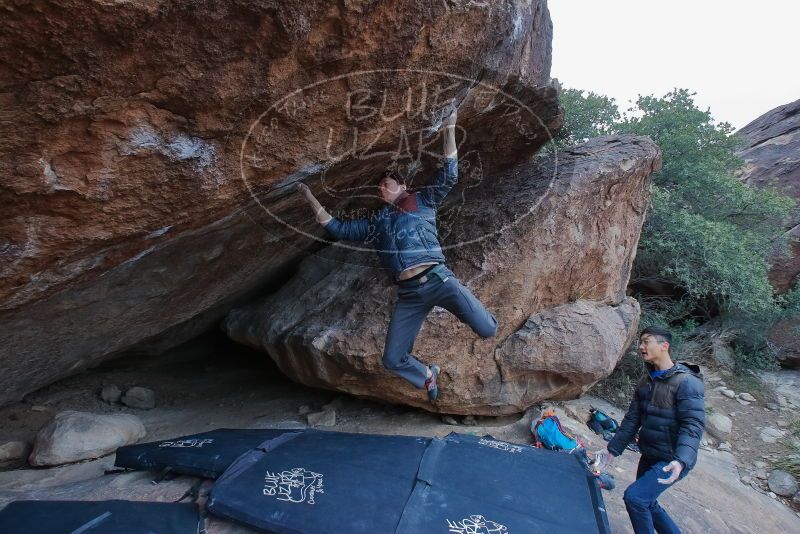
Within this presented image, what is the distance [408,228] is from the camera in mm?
3104

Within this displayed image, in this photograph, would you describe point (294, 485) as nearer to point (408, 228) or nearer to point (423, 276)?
point (423, 276)

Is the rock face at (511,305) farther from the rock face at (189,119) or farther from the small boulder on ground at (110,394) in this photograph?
the small boulder on ground at (110,394)

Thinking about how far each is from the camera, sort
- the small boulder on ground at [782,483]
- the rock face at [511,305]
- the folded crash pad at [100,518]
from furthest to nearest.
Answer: the small boulder on ground at [782,483]
the rock face at [511,305]
the folded crash pad at [100,518]

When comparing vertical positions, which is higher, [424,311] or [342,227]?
[342,227]

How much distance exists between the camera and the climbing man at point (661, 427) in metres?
2.58

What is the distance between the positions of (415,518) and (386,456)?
26.5 inches

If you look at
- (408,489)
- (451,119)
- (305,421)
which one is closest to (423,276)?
(451,119)

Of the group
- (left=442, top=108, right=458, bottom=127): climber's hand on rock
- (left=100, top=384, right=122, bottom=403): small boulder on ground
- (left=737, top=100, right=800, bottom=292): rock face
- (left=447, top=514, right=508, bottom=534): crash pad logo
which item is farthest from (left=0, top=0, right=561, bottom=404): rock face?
(left=737, top=100, right=800, bottom=292): rock face

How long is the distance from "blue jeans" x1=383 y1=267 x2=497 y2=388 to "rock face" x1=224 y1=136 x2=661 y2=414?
748 mm

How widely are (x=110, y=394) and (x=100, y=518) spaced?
3367 millimetres

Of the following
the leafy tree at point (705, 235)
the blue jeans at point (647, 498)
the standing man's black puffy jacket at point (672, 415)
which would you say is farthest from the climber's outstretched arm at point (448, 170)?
the leafy tree at point (705, 235)

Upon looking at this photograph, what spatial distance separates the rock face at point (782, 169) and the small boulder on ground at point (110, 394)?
32.5 feet

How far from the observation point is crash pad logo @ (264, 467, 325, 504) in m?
2.67

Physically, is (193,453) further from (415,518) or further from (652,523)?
(652,523)
